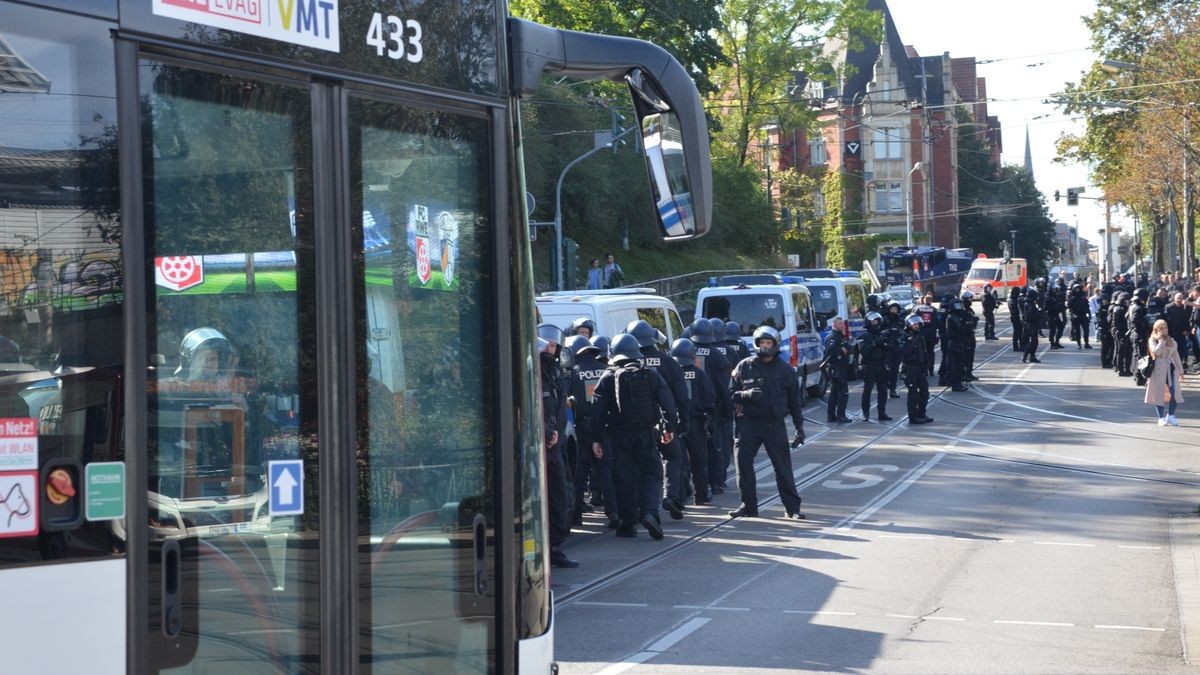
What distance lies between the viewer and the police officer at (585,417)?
13.3 meters

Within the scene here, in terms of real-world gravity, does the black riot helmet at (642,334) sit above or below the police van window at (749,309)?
below

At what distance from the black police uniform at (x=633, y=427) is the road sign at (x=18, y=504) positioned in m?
10.1

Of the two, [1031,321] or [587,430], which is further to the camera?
[1031,321]

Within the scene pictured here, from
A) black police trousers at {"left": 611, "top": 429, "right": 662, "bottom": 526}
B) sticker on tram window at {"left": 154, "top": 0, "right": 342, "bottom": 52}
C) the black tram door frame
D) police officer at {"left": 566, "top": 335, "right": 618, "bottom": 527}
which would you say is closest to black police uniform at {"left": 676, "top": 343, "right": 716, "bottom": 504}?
police officer at {"left": 566, "top": 335, "right": 618, "bottom": 527}

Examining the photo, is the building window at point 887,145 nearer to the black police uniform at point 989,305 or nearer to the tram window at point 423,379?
the black police uniform at point 989,305

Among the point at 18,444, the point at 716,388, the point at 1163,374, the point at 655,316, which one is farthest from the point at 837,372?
the point at 18,444

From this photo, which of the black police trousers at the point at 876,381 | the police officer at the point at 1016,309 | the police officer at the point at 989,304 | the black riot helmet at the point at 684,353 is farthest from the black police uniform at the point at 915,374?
the police officer at the point at 1016,309

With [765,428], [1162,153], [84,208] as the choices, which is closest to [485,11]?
[84,208]

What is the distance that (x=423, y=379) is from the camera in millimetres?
3752

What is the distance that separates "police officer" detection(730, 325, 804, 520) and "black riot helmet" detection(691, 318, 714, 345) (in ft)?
5.87

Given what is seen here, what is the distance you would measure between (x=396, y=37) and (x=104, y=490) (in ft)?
4.87

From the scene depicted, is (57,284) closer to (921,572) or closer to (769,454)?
(921,572)

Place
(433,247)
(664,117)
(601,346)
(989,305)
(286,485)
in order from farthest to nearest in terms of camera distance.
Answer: (989,305), (601,346), (664,117), (433,247), (286,485)

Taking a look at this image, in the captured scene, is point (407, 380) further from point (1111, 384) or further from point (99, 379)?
point (1111, 384)
